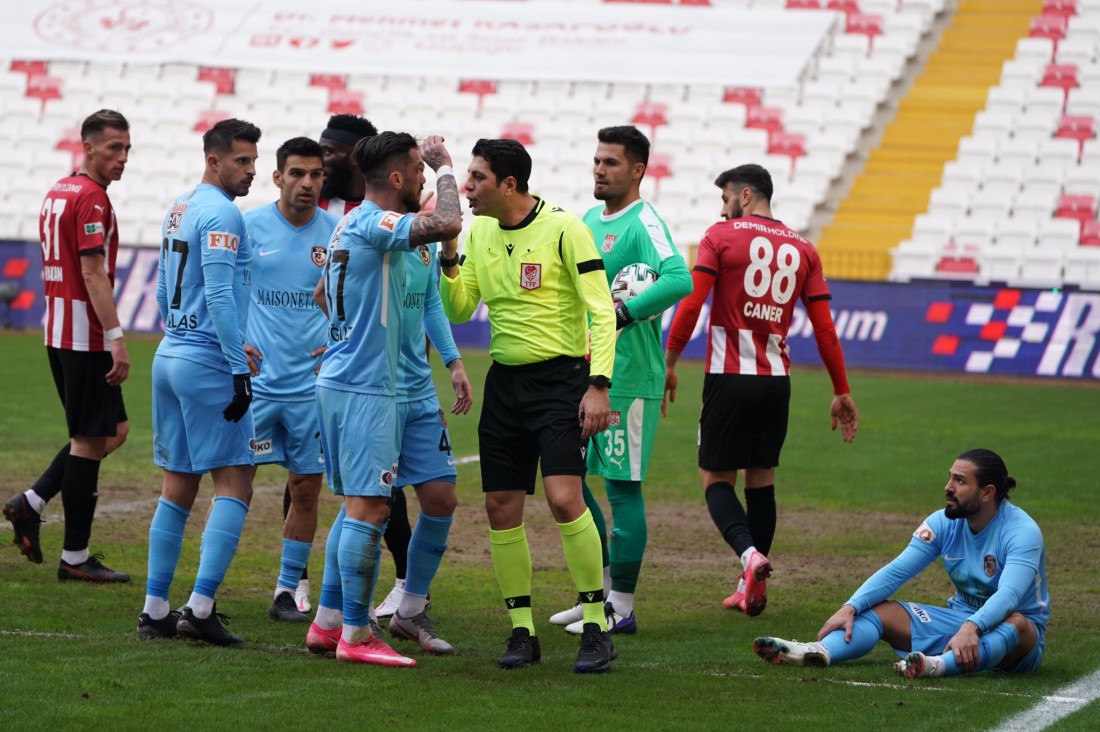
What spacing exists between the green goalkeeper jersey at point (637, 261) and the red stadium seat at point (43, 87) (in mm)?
26068

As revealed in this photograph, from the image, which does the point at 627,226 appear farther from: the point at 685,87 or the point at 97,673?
the point at 685,87

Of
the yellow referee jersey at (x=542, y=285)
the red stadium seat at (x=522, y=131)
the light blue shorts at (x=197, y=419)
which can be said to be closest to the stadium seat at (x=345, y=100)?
the red stadium seat at (x=522, y=131)

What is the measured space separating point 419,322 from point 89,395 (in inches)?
87.5

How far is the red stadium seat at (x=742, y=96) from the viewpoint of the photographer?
28031 millimetres

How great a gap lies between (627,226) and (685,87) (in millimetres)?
22280

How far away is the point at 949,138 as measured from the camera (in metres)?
27.2

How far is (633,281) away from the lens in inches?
271

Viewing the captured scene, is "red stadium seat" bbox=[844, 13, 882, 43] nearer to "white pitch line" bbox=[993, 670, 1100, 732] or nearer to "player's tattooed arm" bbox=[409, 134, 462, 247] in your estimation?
"player's tattooed arm" bbox=[409, 134, 462, 247]

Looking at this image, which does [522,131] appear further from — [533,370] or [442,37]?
[533,370]

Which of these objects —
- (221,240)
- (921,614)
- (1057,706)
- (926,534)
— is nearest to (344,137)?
(221,240)

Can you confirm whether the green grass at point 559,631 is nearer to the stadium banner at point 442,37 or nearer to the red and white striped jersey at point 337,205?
the red and white striped jersey at point 337,205

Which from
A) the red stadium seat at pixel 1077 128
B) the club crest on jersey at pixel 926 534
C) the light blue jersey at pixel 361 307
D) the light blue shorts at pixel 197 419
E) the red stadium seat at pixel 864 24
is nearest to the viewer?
the light blue jersey at pixel 361 307

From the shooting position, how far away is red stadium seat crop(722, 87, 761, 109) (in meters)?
28.0

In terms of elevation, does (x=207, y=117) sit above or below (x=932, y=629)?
above
